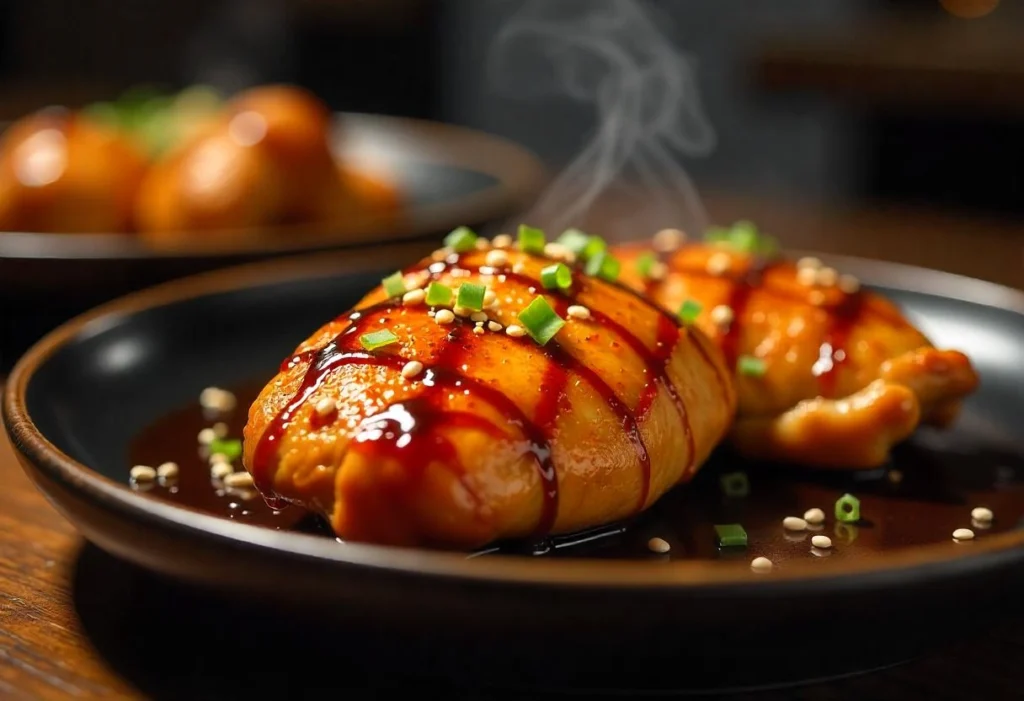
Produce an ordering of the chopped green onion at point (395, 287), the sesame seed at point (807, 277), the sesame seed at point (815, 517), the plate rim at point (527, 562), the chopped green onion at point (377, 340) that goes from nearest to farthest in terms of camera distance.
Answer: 1. the plate rim at point (527, 562)
2. the chopped green onion at point (377, 340)
3. the sesame seed at point (815, 517)
4. the chopped green onion at point (395, 287)
5. the sesame seed at point (807, 277)

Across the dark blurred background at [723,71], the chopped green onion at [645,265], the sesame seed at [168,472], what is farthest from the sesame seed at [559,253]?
the dark blurred background at [723,71]

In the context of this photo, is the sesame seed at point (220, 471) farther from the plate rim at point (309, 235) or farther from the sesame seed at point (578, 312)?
the plate rim at point (309, 235)

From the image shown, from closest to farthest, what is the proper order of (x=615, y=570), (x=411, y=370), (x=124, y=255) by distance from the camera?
1. (x=615, y=570)
2. (x=411, y=370)
3. (x=124, y=255)

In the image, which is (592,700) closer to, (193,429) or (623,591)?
(623,591)

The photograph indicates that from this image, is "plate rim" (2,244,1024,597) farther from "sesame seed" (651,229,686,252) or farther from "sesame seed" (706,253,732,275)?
"sesame seed" (651,229,686,252)

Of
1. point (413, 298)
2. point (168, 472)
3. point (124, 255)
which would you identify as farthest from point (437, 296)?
point (124, 255)

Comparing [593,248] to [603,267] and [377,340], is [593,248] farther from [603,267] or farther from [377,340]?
[377,340]
